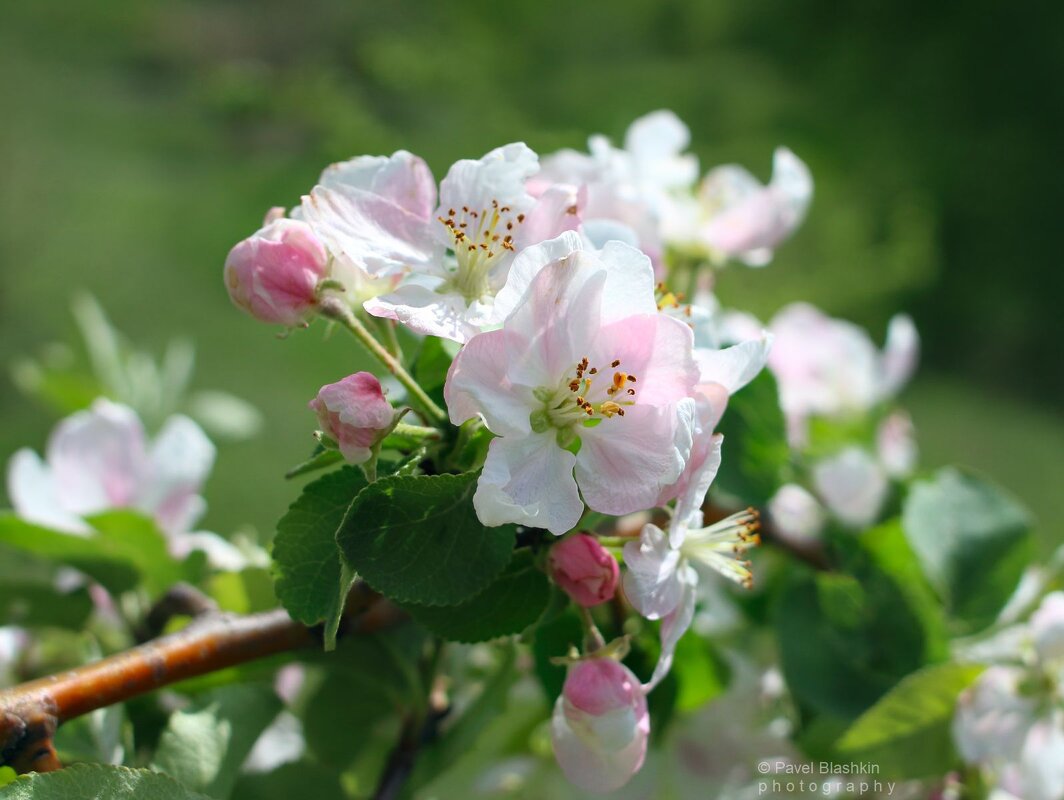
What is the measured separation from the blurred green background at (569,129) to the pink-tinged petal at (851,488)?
188 cm

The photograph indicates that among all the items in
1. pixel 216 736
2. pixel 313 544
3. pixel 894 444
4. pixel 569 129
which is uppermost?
pixel 313 544

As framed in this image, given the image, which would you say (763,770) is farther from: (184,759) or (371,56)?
(371,56)

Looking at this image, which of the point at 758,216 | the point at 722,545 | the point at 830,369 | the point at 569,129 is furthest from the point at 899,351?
the point at 569,129

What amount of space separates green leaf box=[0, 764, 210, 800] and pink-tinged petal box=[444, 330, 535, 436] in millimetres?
141

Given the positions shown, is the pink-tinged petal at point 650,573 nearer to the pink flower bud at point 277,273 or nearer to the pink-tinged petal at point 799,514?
the pink flower bud at point 277,273

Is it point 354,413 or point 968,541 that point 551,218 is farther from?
point 968,541

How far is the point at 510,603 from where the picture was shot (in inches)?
13.7

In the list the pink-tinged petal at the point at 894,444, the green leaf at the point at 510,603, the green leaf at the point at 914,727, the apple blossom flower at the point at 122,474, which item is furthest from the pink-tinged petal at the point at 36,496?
the pink-tinged petal at the point at 894,444

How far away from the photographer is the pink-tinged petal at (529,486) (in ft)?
0.92

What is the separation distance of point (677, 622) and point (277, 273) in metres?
0.16

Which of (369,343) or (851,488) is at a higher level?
(369,343)

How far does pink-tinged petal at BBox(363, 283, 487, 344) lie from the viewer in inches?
11.8

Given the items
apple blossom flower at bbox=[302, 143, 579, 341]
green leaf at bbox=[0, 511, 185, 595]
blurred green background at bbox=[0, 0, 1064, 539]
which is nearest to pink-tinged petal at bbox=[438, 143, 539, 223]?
apple blossom flower at bbox=[302, 143, 579, 341]

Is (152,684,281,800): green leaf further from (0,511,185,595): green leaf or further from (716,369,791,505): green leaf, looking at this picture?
(716,369,791,505): green leaf
